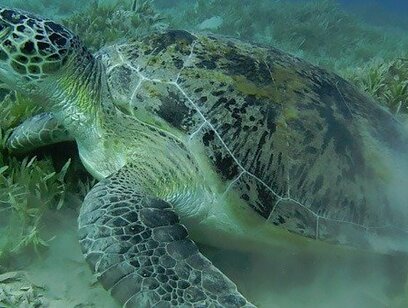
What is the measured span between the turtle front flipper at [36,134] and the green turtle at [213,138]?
6.6 inches

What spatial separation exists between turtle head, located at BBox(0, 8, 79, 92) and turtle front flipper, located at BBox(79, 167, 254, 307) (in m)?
0.96

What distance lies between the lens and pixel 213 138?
252 centimetres

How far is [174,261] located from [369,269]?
57.9 inches

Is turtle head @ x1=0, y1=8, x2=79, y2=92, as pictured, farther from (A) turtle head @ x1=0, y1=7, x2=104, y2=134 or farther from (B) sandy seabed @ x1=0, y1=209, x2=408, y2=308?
(B) sandy seabed @ x1=0, y1=209, x2=408, y2=308

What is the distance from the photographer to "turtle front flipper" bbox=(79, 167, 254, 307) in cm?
188

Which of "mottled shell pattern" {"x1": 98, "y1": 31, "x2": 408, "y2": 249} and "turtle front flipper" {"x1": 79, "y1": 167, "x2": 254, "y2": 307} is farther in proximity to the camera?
"mottled shell pattern" {"x1": 98, "y1": 31, "x2": 408, "y2": 249}

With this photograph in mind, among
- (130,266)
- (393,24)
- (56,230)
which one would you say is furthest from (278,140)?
(393,24)

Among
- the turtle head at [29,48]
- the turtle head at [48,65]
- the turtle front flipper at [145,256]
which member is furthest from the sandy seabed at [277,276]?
the turtle head at [29,48]

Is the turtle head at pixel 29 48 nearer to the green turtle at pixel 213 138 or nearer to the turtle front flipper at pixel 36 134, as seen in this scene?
the green turtle at pixel 213 138

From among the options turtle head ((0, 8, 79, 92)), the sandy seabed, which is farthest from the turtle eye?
the sandy seabed

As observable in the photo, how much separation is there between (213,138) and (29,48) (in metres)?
1.27

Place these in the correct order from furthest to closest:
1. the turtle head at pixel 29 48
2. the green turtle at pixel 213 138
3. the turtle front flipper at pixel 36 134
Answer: the turtle front flipper at pixel 36 134
the turtle head at pixel 29 48
the green turtle at pixel 213 138

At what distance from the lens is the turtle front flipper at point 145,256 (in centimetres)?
188

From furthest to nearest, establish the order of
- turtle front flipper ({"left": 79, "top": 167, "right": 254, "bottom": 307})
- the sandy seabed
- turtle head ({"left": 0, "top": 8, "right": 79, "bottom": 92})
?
turtle head ({"left": 0, "top": 8, "right": 79, "bottom": 92}), the sandy seabed, turtle front flipper ({"left": 79, "top": 167, "right": 254, "bottom": 307})
